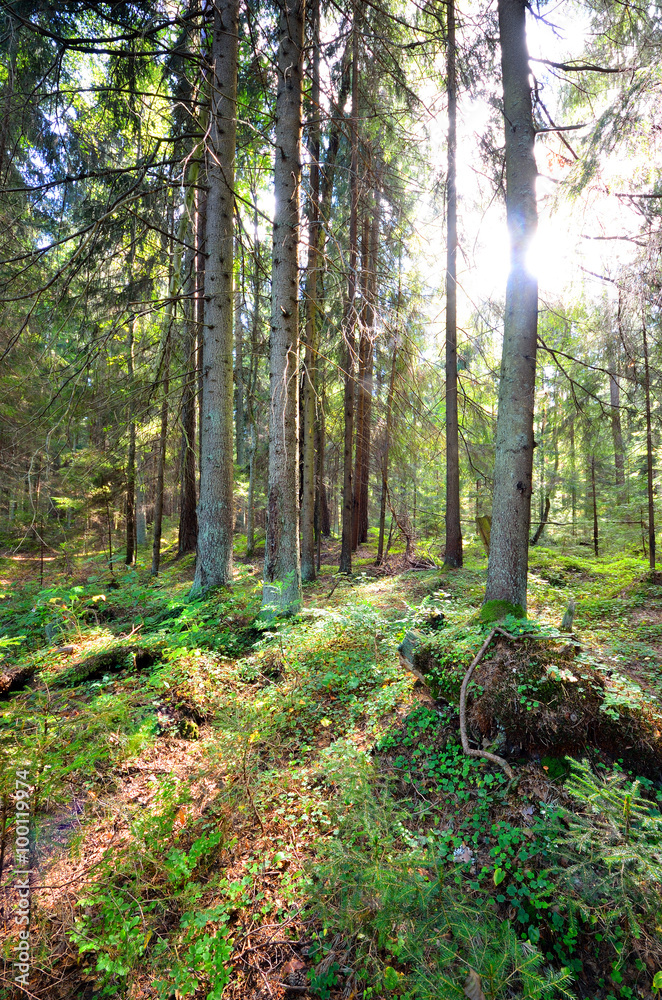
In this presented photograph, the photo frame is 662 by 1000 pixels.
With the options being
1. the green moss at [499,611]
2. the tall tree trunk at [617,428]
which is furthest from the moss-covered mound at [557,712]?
the tall tree trunk at [617,428]

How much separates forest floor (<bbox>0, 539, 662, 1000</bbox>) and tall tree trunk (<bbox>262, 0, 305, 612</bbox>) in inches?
40.7

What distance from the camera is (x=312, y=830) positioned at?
9.14 ft

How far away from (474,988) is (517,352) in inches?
195

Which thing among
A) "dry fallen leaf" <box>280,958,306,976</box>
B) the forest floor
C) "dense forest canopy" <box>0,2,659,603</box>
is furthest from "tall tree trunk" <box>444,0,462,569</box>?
"dry fallen leaf" <box>280,958,306,976</box>

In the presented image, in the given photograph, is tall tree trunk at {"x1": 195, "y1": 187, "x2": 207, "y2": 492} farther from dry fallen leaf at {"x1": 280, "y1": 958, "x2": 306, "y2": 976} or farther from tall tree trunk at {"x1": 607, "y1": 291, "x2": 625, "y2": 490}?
tall tree trunk at {"x1": 607, "y1": 291, "x2": 625, "y2": 490}

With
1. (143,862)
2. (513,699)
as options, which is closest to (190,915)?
(143,862)

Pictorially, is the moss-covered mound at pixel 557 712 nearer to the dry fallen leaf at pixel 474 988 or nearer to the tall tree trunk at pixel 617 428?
the dry fallen leaf at pixel 474 988

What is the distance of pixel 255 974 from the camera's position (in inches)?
83.4

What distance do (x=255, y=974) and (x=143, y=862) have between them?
88cm

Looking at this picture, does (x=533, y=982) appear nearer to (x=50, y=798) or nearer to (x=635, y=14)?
(x=50, y=798)
